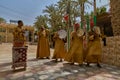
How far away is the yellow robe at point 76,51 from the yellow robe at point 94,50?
0.30 meters

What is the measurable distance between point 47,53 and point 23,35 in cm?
266

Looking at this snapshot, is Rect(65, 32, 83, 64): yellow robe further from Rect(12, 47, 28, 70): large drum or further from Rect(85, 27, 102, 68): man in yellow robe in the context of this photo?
Rect(12, 47, 28, 70): large drum

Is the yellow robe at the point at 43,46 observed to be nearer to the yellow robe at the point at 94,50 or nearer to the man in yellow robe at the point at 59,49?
the man in yellow robe at the point at 59,49

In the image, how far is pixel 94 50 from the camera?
684cm

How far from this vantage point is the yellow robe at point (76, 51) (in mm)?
6832

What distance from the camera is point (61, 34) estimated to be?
7742mm

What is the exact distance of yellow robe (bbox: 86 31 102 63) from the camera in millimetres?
6804

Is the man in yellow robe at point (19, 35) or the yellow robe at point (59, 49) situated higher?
the man in yellow robe at point (19, 35)

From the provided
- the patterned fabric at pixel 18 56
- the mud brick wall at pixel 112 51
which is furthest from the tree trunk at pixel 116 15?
the patterned fabric at pixel 18 56

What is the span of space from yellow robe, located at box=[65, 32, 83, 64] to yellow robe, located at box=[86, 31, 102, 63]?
30 centimetres

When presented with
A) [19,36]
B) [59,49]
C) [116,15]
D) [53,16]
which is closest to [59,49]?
[59,49]

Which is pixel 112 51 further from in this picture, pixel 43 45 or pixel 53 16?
pixel 53 16

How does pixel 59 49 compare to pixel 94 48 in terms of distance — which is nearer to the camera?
pixel 94 48

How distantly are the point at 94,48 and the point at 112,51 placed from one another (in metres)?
1.38
